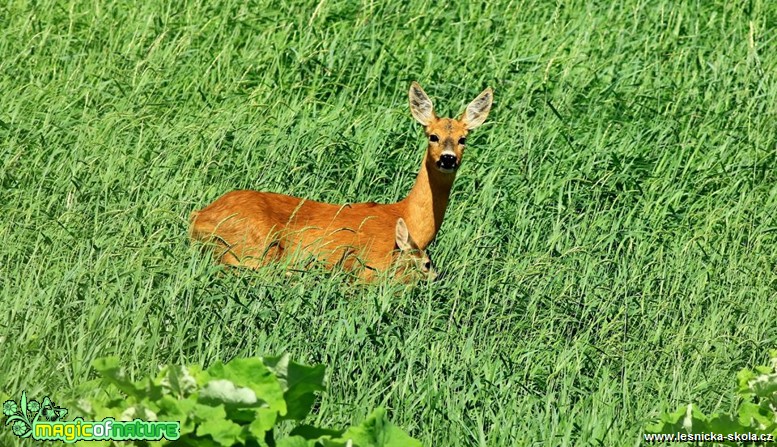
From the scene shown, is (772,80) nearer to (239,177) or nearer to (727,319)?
(727,319)

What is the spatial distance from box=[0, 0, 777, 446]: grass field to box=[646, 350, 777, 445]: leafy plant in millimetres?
821

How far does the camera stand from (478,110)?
7.04m

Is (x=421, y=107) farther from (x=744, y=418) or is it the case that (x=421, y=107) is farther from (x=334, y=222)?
(x=744, y=418)

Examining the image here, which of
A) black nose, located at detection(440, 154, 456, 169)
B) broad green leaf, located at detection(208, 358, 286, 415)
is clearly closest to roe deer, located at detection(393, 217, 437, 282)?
black nose, located at detection(440, 154, 456, 169)

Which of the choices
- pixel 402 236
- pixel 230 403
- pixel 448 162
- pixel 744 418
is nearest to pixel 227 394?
pixel 230 403

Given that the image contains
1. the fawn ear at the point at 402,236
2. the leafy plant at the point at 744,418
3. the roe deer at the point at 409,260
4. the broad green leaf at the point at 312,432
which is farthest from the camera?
the fawn ear at the point at 402,236

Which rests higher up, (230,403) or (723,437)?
(230,403)

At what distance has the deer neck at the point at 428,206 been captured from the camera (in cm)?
649

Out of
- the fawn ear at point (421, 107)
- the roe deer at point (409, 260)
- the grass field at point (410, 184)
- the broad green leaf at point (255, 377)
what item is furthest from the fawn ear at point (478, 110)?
the broad green leaf at point (255, 377)

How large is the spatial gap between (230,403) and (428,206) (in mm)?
3487

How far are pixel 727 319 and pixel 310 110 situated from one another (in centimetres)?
328

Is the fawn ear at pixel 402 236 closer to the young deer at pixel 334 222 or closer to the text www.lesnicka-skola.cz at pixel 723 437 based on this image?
the young deer at pixel 334 222

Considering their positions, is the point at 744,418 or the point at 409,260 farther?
the point at 409,260

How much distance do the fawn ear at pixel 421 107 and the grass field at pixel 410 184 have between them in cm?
45
